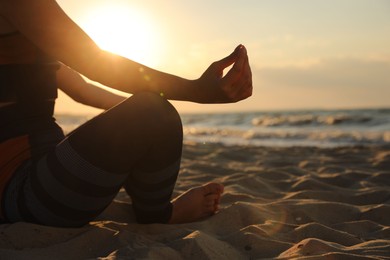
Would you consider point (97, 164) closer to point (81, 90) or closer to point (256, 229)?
point (256, 229)

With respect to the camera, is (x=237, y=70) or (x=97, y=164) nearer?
(x=237, y=70)

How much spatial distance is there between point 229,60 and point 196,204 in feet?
2.90

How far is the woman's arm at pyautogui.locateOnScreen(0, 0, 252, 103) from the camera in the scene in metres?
1.49

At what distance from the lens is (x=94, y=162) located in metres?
1.61

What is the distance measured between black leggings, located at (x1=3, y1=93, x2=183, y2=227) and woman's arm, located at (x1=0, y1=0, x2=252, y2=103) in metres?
0.12

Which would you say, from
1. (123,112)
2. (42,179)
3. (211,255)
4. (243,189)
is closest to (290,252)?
(211,255)

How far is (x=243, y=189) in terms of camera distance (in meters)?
3.11

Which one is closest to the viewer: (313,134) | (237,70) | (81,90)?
(237,70)

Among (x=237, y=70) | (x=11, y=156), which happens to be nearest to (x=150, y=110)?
(x=237, y=70)

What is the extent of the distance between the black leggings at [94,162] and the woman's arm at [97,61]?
0.40 ft

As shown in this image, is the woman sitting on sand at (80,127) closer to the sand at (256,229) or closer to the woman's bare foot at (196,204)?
the sand at (256,229)

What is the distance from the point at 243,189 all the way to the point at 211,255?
60.4 inches

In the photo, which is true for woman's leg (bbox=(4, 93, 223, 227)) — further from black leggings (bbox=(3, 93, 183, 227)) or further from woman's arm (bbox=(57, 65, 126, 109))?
woman's arm (bbox=(57, 65, 126, 109))

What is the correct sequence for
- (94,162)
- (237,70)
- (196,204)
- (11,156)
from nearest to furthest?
(237,70) → (94,162) → (11,156) → (196,204)
